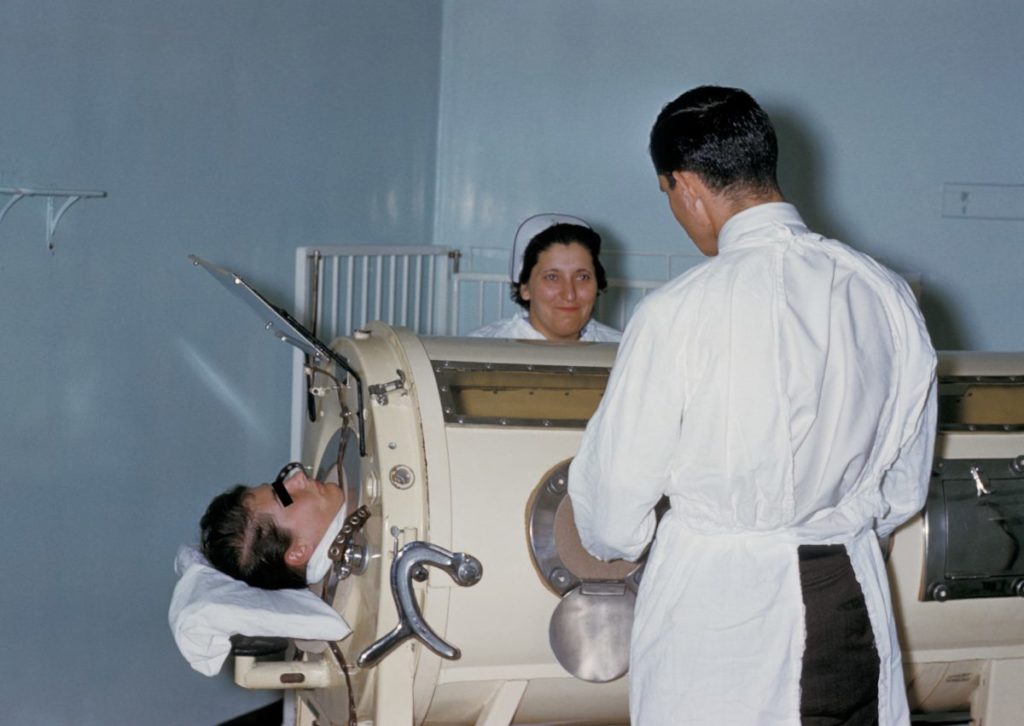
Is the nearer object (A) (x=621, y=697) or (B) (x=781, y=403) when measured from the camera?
(B) (x=781, y=403)

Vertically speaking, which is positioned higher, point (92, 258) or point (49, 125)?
point (49, 125)

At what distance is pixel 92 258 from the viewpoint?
107 inches

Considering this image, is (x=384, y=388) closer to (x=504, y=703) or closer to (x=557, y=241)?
(x=504, y=703)

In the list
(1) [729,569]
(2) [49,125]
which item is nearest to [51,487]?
(2) [49,125]

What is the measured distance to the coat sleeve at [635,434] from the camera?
5.21 feet

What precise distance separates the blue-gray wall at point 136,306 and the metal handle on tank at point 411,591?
1.03 m

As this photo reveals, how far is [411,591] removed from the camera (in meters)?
1.91

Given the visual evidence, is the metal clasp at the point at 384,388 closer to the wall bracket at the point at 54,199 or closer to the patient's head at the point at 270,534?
the patient's head at the point at 270,534

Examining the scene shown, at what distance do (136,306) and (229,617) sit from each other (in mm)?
1081

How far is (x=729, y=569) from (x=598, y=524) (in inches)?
6.8

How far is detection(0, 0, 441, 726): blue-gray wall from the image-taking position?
2586mm

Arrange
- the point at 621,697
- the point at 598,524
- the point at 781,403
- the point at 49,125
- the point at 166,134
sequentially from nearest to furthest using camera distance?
the point at 781,403 → the point at 598,524 → the point at 621,697 → the point at 49,125 → the point at 166,134

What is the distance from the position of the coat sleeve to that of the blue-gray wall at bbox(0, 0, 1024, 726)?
141cm

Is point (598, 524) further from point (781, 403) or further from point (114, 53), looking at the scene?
point (114, 53)
